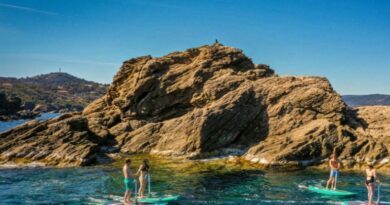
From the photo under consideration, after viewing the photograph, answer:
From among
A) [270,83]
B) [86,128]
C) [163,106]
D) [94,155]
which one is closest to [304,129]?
[270,83]

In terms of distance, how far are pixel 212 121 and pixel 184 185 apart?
60.3 ft

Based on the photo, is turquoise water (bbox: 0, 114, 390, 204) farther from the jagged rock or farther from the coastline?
the jagged rock

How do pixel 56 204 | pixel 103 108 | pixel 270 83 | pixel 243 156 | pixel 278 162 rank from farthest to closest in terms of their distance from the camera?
pixel 103 108 < pixel 270 83 < pixel 243 156 < pixel 278 162 < pixel 56 204

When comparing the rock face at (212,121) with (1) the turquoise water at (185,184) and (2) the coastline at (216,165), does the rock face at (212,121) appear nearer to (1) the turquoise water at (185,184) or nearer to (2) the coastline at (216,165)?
(2) the coastline at (216,165)

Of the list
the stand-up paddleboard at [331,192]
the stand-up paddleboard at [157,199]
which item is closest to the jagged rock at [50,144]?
the stand-up paddleboard at [157,199]

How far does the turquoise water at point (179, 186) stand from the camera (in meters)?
38.5

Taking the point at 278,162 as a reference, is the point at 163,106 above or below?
above

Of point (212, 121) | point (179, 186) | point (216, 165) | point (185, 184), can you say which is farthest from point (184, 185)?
point (212, 121)

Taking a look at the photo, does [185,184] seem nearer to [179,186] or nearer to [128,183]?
[179,186]

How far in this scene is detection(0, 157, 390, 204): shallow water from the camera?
38.7 m

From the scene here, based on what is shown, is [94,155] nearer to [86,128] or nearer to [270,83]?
[86,128]

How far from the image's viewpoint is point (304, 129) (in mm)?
59594

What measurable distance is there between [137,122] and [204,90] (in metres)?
13.2

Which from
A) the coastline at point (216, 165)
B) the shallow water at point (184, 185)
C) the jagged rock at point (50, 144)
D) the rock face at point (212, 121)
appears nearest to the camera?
the shallow water at point (184, 185)
